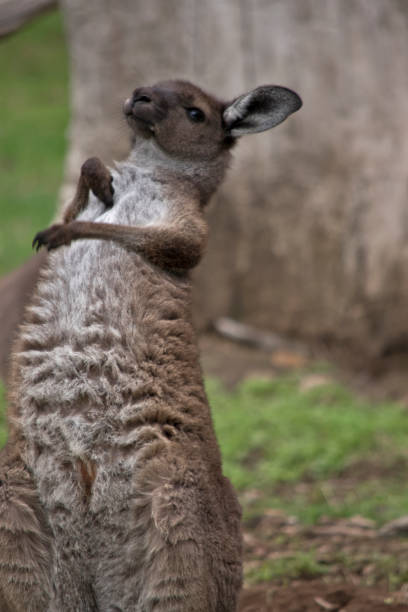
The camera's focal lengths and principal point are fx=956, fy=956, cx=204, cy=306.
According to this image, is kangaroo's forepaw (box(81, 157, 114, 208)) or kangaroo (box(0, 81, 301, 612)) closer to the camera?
kangaroo (box(0, 81, 301, 612))

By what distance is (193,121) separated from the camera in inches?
165

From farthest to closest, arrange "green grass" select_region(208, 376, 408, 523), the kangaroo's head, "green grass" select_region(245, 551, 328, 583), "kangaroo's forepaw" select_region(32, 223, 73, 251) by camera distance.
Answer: "green grass" select_region(208, 376, 408, 523) → "green grass" select_region(245, 551, 328, 583) → the kangaroo's head → "kangaroo's forepaw" select_region(32, 223, 73, 251)

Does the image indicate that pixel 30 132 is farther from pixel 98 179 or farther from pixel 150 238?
pixel 150 238

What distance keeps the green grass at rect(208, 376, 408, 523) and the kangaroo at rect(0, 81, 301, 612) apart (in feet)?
7.44

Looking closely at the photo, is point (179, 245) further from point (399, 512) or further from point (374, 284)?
point (374, 284)

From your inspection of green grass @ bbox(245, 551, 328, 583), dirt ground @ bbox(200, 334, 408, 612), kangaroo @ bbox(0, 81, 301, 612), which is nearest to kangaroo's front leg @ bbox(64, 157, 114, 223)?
kangaroo @ bbox(0, 81, 301, 612)

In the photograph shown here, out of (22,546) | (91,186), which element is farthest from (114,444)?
(91,186)

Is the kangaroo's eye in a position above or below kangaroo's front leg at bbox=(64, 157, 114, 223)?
above

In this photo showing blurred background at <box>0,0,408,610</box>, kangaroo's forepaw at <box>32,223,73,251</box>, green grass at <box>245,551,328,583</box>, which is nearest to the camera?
kangaroo's forepaw at <box>32,223,73,251</box>

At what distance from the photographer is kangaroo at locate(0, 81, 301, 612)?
11.1ft

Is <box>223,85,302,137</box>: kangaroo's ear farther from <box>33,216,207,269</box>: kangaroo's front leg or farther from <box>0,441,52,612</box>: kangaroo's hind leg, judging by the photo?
<box>0,441,52,612</box>: kangaroo's hind leg

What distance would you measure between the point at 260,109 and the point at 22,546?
2.02 m

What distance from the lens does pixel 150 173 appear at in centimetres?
404

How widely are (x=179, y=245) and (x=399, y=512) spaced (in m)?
2.64
